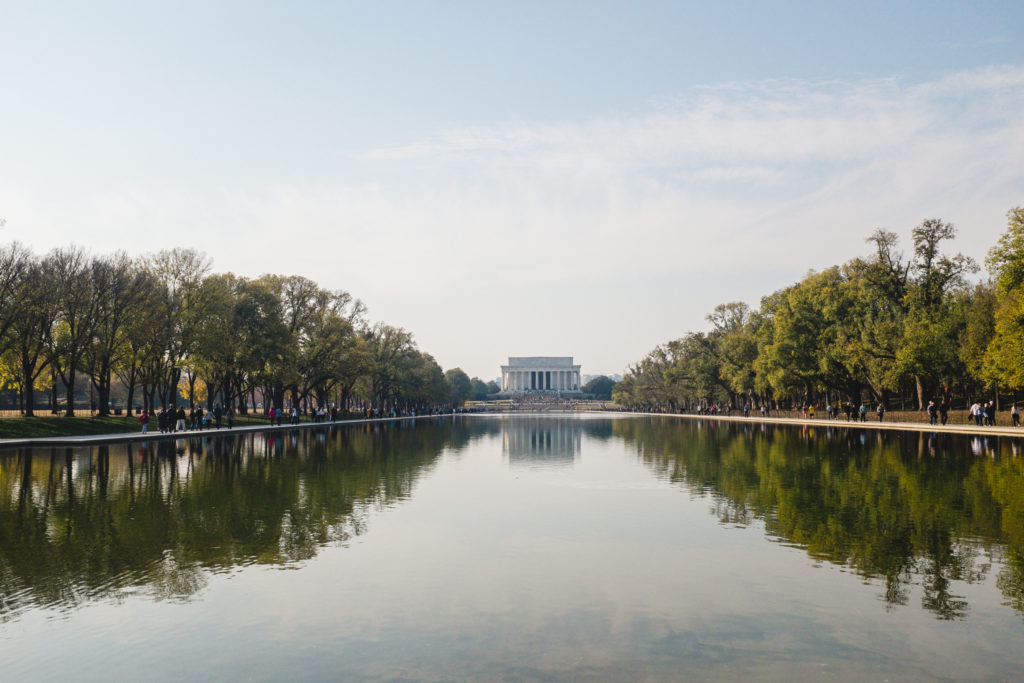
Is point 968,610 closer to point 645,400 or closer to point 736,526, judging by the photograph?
point 736,526

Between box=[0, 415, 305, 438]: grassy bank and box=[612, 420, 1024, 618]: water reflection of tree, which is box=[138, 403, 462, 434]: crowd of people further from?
box=[612, 420, 1024, 618]: water reflection of tree

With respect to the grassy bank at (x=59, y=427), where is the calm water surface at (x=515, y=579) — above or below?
below

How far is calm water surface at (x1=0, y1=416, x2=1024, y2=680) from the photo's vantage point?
786cm

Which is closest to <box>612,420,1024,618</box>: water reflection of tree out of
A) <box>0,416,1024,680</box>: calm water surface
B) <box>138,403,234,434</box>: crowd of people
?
<box>0,416,1024,680</box>: calm water surface

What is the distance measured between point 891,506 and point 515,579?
10.2 meters

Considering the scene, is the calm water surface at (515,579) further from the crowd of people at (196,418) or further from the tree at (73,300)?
the tree at (73,300)

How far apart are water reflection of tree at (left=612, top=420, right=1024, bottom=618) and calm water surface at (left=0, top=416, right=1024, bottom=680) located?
89mm

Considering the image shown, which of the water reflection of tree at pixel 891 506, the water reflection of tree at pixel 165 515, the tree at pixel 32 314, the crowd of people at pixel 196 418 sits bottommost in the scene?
the water reflection of tree at pixel 891 506

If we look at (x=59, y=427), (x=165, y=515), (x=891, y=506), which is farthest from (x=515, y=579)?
(x=59, y=427)

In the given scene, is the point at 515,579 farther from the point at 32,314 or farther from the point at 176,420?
the point at 32,314


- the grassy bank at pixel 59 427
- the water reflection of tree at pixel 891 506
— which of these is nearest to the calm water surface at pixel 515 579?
the water reflection of tree at pixel 891 506

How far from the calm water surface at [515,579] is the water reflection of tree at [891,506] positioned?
9cm

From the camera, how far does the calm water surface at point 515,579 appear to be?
7.86 m

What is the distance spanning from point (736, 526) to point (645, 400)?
139 meters
